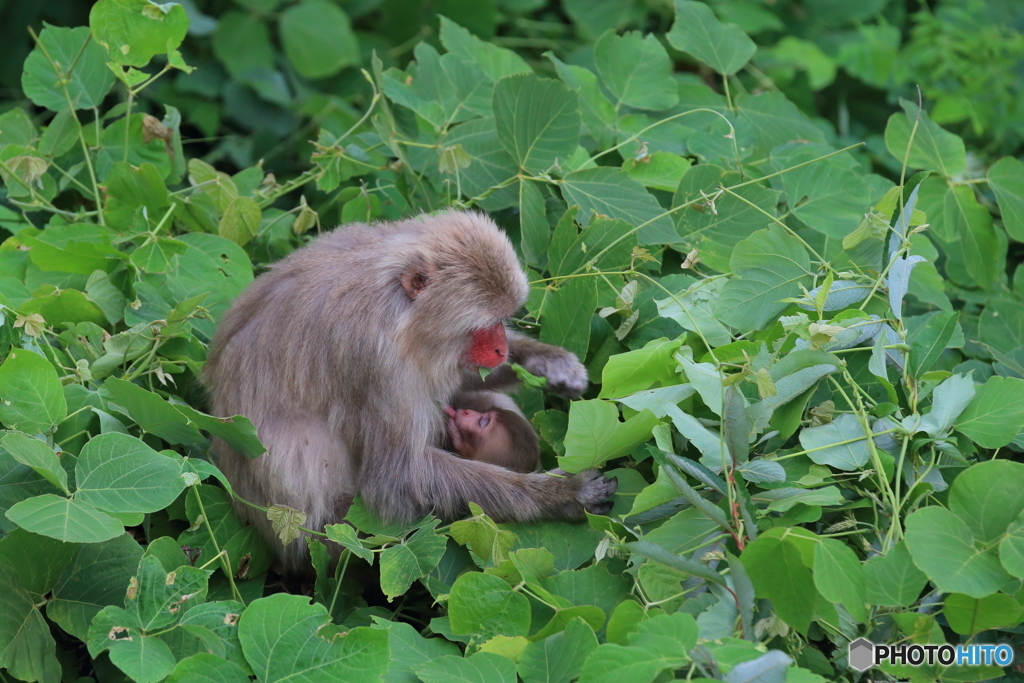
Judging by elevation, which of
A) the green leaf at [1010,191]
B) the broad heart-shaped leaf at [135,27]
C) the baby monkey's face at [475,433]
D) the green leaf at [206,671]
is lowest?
the baby monkey's face at [475,433]

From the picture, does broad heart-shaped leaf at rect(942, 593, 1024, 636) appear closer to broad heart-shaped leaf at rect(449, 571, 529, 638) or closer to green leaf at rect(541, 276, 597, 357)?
broad heart-shaped leaf at rect(449, 571, 529, 638)

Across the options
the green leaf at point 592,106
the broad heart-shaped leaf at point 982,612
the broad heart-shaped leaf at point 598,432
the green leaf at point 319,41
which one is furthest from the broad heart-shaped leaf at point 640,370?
the green leaf at point 319,41

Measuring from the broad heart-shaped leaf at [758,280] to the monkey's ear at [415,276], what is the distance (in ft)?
2.37

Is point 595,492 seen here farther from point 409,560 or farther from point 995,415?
point 995,415

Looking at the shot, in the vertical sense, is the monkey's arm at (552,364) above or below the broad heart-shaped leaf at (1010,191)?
below

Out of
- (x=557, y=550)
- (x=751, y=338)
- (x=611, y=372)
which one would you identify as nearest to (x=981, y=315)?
(x=751, y=338)

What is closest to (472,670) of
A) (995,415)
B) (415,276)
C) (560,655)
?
(560,655)

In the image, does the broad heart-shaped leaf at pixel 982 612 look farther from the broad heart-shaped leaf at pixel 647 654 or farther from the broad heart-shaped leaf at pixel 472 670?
the broad heart-shaped leaf at pixel 472 670

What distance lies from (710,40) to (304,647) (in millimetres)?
2227

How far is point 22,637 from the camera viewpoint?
1726 millimetres

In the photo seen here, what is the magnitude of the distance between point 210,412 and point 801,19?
398 centimetres

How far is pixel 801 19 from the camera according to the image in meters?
4.75

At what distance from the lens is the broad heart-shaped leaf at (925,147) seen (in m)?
2.38

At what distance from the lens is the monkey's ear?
218 cm
